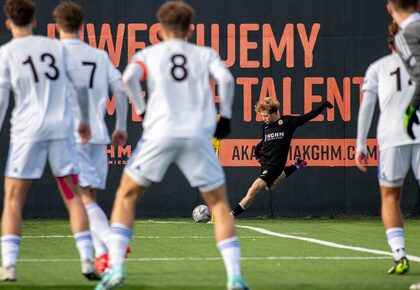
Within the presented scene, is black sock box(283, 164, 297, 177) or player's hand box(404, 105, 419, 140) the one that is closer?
player's hand box(404, 105, 419, 140)

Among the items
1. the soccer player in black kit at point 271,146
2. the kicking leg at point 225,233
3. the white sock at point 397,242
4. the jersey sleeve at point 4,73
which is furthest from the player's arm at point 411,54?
the soccer player in black kit at point 271,146

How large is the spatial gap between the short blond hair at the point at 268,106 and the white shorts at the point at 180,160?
9.60 m

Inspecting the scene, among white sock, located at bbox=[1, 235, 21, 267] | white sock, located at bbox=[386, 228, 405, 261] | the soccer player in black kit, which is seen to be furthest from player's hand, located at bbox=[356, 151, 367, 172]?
the soccer player in black kit

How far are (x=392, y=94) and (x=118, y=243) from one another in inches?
114

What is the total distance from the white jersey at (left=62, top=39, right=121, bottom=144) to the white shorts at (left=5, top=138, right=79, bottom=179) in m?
0.92

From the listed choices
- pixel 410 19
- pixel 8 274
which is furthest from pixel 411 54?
pixel 8 274

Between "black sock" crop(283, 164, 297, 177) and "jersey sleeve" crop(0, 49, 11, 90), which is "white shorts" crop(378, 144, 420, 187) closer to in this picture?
"jersey sleeve" crop(0, 49, 11, 90)

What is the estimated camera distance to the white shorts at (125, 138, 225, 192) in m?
7.67

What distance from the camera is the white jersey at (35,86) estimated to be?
855cm

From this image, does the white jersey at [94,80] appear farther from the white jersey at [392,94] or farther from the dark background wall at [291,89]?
the dark background wall at [291,89]

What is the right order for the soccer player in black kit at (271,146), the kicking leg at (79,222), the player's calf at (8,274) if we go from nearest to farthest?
the player's calf at (8,274) < the kicking leg at (79,222) < the soccer player in black kit at (271,146)

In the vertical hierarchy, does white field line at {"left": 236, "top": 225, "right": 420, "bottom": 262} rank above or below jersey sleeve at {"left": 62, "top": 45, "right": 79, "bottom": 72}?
below

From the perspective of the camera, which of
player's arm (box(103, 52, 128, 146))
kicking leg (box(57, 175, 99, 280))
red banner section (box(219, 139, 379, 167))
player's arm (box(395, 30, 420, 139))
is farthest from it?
red banner section (box(219, 139, 379, 167))

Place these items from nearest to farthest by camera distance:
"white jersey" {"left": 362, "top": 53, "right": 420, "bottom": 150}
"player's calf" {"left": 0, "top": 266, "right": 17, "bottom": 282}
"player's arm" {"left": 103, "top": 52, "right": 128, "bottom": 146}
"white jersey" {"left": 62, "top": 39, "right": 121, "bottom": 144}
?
"player's calf" {"left": 0, "top": 266, "right": 17, "bottom": 282}, "player's arm" {"left": 103, "top": 52, "right": 128, "bottom": 146}, "white jersey" {"left": 362, "top": 53, "right": 420, "bottom": 150}, "white jersey" {"left": 62, "top": 39, "right": 121, "bottom": 144}
